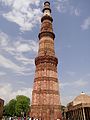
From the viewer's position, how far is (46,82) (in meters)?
28.5

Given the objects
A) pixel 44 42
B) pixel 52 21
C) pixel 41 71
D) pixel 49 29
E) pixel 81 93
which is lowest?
pixel 81 93

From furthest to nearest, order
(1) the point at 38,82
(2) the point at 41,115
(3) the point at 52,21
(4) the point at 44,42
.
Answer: (3) the point at 52,21 → (4) the point at 44,42 → (1) the point at 38,82 → (2) the point at 41,115

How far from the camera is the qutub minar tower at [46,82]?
2731 centimetres

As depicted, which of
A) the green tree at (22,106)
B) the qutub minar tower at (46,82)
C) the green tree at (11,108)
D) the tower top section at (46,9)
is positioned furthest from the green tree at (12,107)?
the tower top section at (46,9)

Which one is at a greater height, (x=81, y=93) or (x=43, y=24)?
(x=43, y=24)

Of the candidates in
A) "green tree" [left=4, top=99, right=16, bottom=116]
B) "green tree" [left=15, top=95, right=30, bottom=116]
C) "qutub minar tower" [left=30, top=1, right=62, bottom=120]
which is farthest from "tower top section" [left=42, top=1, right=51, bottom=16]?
"green tree" [left=4, top=99, right=16, bottom=116]

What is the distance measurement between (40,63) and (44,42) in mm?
3898

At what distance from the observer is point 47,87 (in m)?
28.2

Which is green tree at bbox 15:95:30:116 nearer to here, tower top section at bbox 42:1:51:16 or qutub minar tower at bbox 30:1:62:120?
qutub minar tower at bbox 30:1:62:120

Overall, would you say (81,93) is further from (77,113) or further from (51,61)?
(51,61)

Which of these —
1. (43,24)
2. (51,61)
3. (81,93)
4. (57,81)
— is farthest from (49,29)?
(81,93)

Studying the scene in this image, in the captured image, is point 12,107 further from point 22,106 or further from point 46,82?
point 46,82

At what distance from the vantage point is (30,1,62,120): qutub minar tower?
27.3 m

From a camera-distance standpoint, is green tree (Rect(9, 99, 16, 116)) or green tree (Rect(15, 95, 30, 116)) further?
green tree (Rect(9, 99, 16, 116))
